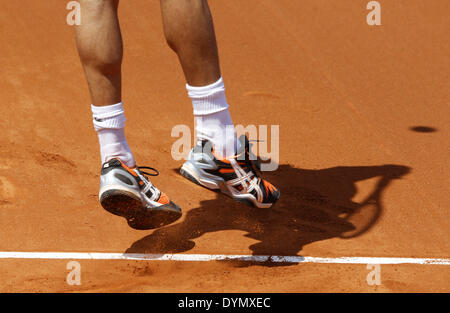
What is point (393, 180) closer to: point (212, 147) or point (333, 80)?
point (212, 147)

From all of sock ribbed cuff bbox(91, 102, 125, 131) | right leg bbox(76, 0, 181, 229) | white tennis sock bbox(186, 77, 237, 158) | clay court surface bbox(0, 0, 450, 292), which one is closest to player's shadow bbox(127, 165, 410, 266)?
clay court surface bbox(0, 0, 450, 292)

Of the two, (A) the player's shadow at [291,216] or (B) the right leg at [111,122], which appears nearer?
(B) the right leg at [111,122]

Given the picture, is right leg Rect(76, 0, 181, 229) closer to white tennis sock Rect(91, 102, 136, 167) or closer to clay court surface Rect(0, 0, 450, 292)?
white tennis sock Rect(91, 102, 136, 167)

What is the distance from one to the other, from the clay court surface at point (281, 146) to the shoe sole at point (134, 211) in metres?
0.25

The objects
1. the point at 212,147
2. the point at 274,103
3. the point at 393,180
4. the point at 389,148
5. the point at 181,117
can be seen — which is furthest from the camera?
the point at 274,103

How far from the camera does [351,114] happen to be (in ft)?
17.6

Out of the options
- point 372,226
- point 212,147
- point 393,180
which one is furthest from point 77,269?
point 393,180

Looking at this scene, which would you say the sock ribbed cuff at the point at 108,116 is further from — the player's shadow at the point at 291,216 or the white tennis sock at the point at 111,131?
the player's shadow at the point at 291,216

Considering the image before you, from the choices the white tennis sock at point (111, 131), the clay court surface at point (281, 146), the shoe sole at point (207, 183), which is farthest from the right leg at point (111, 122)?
the clay court surface at point (281, 146)

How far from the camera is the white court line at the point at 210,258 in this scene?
319cm

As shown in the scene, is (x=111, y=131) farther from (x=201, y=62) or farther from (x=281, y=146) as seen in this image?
(x=281, y=146)

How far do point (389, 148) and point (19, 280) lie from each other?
2819mm

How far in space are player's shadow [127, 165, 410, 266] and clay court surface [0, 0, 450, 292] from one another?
0.04 feet

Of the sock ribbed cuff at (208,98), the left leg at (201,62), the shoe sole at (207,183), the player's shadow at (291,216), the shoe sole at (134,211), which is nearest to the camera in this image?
the shoe sole at (134,211)
